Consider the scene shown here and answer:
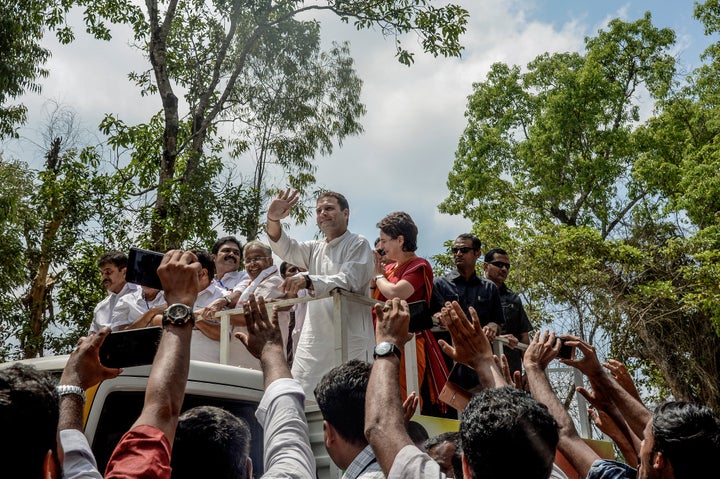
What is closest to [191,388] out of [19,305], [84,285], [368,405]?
[368,405]

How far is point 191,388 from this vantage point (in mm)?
3922

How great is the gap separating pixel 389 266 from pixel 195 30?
11403 millimetres

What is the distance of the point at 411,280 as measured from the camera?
18.4ft

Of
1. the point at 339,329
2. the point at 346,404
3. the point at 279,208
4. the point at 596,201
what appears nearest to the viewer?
the point at 346,404

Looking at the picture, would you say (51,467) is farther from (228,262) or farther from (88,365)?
(228,262)

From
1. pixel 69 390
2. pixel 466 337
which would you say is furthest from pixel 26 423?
pixel 466 337

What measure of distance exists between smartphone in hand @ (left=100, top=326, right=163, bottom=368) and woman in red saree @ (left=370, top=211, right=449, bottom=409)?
3.00 m

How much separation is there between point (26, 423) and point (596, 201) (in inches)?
899

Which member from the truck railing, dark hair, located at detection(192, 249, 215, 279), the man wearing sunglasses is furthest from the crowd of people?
the man wearing sunglasses

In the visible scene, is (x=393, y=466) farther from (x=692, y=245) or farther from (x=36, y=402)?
(x=692, y=245)

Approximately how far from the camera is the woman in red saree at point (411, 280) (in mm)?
5561

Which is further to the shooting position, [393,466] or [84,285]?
[84,285]

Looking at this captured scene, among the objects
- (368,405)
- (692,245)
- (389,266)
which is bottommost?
(368,405)

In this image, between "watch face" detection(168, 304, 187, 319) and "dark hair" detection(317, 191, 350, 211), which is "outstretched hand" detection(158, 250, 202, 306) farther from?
"dark hair" detection(317, 191, 350, 211)
